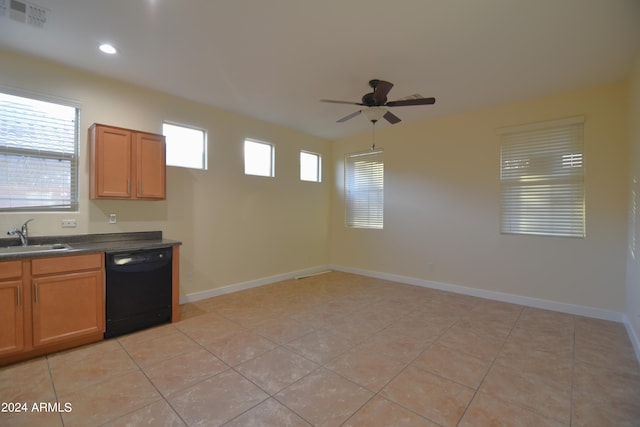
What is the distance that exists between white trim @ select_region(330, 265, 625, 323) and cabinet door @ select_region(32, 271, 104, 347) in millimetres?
4309

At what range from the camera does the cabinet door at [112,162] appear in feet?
10.3

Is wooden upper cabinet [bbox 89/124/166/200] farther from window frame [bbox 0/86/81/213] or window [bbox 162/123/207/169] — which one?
window [bbox 162/123/207/169]

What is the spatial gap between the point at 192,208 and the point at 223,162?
0.87 m

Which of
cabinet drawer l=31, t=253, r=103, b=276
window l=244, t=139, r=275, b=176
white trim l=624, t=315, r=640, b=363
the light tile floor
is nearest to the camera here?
the light tile floor

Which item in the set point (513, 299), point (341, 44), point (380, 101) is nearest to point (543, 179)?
point (513, 299)

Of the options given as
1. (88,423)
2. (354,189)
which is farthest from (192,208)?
(354,189)

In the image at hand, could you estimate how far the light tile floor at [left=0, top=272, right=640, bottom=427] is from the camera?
187cm

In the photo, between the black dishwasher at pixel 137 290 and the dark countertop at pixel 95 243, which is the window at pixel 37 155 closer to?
the dark countertop at pixel 95 243

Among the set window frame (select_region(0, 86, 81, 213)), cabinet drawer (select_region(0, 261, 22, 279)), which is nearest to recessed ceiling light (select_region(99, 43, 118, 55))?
window frame (select_region(0, 86, 81, 213))

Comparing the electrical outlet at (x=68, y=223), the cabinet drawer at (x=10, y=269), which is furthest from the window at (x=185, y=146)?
the cabinet drawer at (x=10, y=269)

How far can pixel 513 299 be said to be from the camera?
4.10 m

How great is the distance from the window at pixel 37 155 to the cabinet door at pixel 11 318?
3.13 feet

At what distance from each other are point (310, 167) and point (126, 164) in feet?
11.3

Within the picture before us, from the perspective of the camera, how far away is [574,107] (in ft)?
12.1
